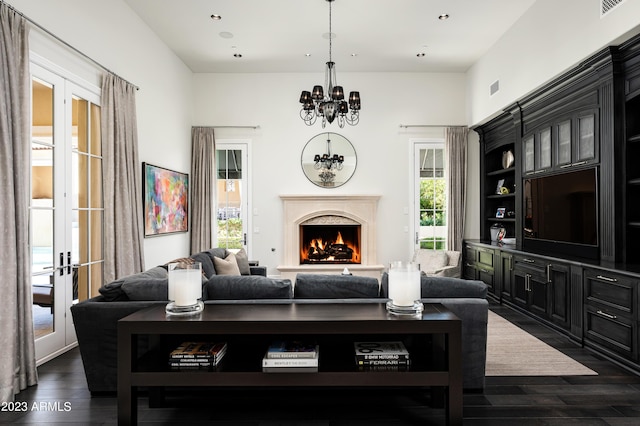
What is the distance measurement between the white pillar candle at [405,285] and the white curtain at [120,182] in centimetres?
321

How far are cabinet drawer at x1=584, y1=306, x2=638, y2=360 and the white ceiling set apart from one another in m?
3.64

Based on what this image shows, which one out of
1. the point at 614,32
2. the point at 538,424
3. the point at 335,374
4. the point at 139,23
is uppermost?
the point at 139,23

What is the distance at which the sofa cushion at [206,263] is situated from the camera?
4.59 metres

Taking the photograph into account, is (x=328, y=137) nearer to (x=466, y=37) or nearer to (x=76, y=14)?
(x=466, y=37)

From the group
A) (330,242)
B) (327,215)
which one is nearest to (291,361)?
(327,215)

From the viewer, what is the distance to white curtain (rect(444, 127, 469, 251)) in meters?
7.20

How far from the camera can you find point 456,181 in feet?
23.8

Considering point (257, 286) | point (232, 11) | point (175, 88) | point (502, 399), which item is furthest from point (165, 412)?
point (175, 88)

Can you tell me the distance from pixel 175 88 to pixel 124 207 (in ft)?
9.01

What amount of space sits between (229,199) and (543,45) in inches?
204

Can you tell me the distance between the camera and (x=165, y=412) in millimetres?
2656

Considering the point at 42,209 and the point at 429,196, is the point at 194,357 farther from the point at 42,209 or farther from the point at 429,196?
the point at 429,196

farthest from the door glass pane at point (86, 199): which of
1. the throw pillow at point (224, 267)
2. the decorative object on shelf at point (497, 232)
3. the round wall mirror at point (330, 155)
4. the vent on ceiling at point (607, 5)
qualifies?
the decorative object on shelf at point (497, 232)

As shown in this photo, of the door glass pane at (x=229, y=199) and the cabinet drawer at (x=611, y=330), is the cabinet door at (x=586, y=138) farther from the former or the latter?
the door glass pane at (x=229, y=199)
